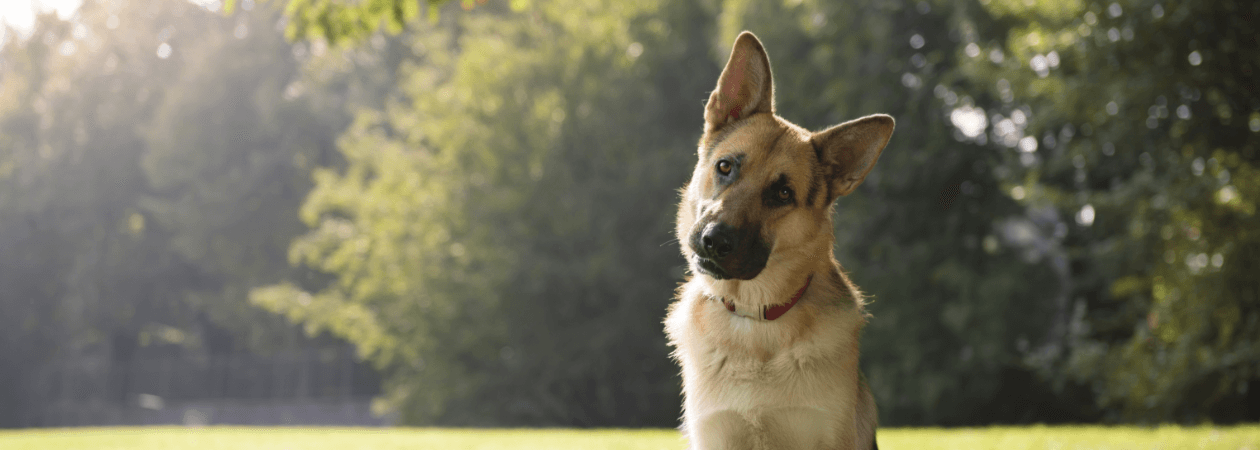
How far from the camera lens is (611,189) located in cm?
2091

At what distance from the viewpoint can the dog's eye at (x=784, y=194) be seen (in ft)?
11.7

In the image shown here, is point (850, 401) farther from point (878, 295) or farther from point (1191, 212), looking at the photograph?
point (878, 295)

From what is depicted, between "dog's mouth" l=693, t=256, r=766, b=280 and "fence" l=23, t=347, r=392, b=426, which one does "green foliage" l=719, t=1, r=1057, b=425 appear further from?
"fence" l=23, t=347, r=392, b=426

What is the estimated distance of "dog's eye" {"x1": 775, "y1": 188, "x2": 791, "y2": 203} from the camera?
11.7 ft

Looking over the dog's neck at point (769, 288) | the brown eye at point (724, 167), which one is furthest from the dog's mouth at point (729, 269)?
the brown eye at point (724, 167)

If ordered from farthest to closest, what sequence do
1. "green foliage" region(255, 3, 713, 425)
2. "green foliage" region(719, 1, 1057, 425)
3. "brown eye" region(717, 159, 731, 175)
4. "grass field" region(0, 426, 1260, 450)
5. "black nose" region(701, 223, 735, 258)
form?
"green foliage" region(255, 3, 713, 425), "green foliage" region(719, 1, 1057, 425), "grass field" region(0, 426, 1260, 450), "brown eye" region(717, 159, 731, 175), "black nose" region(701, 223, 735, 258)

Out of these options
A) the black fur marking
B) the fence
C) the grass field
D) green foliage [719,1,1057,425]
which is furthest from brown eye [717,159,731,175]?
the fence

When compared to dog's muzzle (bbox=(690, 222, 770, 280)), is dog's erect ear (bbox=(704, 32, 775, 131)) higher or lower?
higher

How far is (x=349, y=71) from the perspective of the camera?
35.5 metres

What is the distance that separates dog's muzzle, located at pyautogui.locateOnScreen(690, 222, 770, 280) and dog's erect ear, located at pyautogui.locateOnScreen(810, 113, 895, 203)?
0.53m

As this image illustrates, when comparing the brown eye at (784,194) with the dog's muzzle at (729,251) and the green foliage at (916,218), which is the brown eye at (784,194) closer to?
the dog's muzzle at (729,251)

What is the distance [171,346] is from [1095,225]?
139 ft

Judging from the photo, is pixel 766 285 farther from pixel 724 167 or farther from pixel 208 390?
pixel 208 390

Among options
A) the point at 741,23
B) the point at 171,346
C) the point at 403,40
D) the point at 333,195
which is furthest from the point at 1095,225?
the point at 171,346
